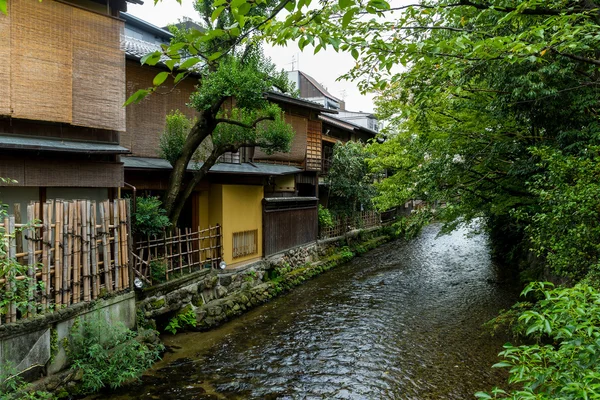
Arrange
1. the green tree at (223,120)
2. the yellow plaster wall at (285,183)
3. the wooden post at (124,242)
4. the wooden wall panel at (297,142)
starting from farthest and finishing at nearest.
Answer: the yellow plaster wall at (285,183)
the wooden wall panel at (297,142)
the green tree at (223,120)
the wooden post at (124,242)

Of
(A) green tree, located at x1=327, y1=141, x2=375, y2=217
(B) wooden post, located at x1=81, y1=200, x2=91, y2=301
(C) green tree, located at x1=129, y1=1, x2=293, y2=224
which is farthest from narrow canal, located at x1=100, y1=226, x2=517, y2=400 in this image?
(A) green tree, located at x1=327, y1=141, x2=375, y2=217

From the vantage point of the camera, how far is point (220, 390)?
8047mm

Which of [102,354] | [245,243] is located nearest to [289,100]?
[245,243]

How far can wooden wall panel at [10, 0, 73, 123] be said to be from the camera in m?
8.41

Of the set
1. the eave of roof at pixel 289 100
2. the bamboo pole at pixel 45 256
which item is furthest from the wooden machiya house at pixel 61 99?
the eave of roof at pixel 289 100

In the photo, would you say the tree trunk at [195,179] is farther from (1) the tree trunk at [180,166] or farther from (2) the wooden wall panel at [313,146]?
(2) the wooden wall panel at [313,146]

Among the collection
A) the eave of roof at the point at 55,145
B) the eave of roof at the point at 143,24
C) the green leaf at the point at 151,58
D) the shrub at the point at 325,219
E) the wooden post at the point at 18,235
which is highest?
the eave of roof at the point at 143,24

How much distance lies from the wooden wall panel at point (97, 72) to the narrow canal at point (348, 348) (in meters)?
6.29

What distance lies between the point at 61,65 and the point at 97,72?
0.84 metres

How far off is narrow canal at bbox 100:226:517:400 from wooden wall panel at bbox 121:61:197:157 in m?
6.82

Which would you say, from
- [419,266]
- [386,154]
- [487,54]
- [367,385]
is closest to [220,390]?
[367,385]

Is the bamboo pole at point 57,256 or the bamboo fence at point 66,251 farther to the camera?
the bamboo pole at point 57,256

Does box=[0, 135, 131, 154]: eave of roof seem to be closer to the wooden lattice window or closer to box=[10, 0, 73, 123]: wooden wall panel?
box=[10, 0, 73, 123]: wooden wall panel

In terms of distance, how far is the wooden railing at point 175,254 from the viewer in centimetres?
1062
